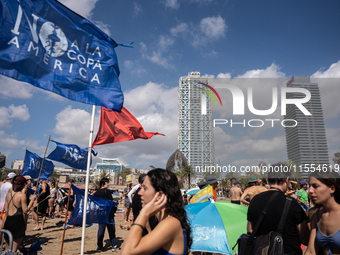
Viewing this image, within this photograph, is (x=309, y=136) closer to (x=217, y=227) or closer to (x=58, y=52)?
(x=217, y=227)

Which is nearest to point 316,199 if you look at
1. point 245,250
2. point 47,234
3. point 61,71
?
point 245,250

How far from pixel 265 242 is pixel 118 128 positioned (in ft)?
14.4

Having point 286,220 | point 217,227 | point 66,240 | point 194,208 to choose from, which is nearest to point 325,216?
point 286,220

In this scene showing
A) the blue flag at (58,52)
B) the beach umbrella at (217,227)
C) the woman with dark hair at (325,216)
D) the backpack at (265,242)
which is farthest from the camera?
the beach umbrella at (217,227)

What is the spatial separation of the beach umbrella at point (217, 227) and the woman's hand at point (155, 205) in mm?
1804

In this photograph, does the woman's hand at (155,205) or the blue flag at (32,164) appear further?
the blue flag at (32,164)

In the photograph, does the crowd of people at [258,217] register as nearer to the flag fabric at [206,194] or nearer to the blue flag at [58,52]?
the blue flag at [58,52]

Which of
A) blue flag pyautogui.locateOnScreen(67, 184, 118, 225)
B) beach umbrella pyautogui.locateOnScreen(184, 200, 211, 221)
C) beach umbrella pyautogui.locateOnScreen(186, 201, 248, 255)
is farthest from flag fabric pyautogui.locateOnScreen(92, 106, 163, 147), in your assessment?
beach umbrella pyautogui.locateOnScreen(186, 201, 248, 255)

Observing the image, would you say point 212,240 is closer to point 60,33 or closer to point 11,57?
point 11,57

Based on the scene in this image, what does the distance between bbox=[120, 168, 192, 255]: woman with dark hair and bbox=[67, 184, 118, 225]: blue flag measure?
14.9ft

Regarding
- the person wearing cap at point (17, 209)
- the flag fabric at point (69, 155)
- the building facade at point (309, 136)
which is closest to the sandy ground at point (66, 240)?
the person wearing cap at point (17, 209)

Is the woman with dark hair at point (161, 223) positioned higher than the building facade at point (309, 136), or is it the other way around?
the building facade at point (309, 136)

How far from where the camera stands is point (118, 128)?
19.5 feet

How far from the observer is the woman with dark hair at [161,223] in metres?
1.52
